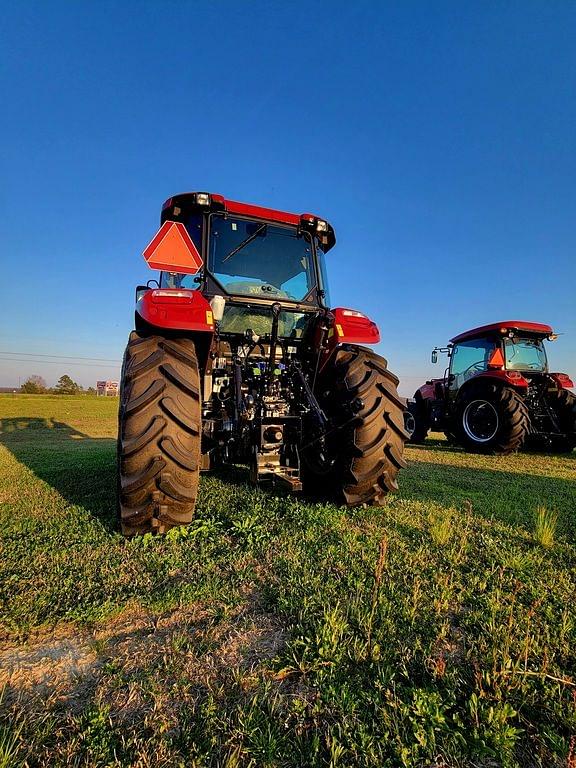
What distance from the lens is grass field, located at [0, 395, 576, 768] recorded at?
45.2 inches

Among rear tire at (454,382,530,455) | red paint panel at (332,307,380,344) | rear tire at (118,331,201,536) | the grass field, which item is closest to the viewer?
the grass field

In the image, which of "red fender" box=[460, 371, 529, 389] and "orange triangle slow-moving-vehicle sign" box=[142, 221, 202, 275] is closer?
"orange triangle slow-moving-vehicle sign" box=[142, 221, 202, 275]

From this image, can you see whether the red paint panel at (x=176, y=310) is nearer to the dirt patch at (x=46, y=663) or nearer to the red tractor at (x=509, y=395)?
the dirt patch at (x=46, y=663)

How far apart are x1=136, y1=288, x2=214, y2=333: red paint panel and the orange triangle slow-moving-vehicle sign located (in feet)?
1.62

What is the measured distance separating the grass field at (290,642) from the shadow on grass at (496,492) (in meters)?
0.30

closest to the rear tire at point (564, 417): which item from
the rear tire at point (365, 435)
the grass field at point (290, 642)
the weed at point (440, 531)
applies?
the grass field at point (290, 642)

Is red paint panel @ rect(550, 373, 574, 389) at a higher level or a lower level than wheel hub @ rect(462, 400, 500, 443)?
higher

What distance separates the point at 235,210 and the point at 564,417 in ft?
25.3

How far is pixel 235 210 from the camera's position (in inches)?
152

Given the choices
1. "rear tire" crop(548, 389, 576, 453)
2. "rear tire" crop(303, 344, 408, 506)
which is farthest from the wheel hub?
"rear tire" crop(303, 344, 408, 506)

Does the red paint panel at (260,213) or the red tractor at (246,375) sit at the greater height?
the red paint panel at (260,213)

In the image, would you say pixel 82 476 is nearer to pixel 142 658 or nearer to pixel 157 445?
pixel 157 445

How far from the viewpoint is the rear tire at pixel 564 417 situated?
8.02m

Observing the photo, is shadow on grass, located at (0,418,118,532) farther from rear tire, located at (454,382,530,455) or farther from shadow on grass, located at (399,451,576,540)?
rear tire, located at (454,382,530,455)
